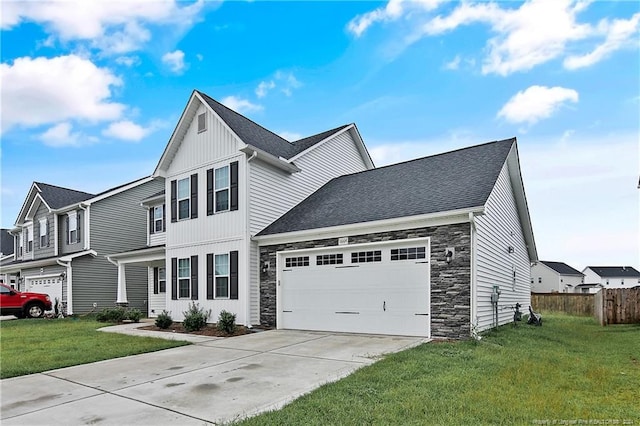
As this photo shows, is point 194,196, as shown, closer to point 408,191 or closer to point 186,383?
point 408,191

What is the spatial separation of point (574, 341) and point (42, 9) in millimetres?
15867

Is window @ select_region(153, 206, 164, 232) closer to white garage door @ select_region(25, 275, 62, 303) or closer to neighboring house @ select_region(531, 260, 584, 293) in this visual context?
white garage door @ select_region(25, 275, 62, 303)

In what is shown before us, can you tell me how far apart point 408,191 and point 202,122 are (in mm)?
Answer: 7673

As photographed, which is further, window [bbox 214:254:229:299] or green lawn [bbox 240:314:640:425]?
window [bbox 214:254:229:299]

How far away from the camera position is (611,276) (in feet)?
193

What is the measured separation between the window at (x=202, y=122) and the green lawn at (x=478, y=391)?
10405 mm

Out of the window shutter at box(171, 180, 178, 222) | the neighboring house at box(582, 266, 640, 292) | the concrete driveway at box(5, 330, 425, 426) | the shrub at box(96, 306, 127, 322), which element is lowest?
the neighboring house at box(582, 266, 640, 292)

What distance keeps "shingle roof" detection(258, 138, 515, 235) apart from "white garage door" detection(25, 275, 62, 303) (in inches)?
528

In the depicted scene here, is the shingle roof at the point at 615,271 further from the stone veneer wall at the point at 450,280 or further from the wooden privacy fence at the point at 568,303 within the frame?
the stone veneer wall at the point at 450,280

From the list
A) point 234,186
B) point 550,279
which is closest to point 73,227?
point 234,186

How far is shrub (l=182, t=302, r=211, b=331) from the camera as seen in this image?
12.8m

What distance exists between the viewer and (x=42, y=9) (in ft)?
33.6

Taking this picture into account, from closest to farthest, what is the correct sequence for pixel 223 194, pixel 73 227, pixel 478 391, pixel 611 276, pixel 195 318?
pixel 478 391 < pixel 195 318 < pixel 223 194 < pixel 73 227 < pixel 611 276

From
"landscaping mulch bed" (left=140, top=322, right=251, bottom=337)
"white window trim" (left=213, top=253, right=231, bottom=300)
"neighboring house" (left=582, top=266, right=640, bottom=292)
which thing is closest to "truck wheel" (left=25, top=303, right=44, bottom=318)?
"landscaping mulch bed" (left=140, top=322, right=251, bottom=337)
